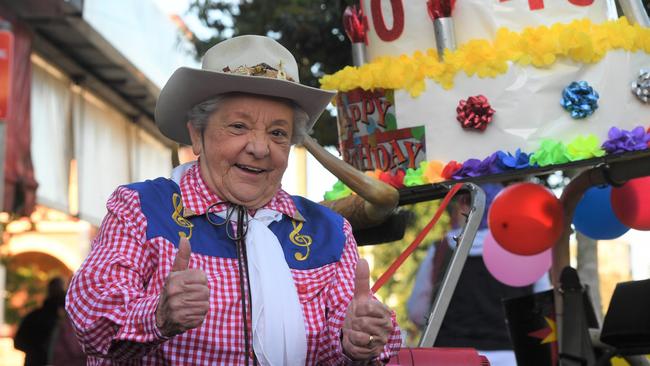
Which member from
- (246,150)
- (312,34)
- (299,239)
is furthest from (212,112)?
(312,34)

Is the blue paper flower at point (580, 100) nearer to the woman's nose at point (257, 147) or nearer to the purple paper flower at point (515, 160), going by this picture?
the purple paper flower at point (515, 160)

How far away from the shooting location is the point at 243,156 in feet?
10.5

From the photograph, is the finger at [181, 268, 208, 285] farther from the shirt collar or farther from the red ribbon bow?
the red ribbon bow

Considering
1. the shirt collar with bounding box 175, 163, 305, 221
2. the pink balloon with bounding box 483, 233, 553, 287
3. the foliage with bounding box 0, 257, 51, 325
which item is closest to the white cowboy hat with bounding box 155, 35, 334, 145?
the shirt collar with bounding box 175, 163, 305, 221

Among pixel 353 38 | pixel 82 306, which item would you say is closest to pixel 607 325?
pixel 353 38

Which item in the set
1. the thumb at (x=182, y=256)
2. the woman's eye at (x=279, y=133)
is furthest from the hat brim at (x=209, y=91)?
the thumb at (x=182, y=256)

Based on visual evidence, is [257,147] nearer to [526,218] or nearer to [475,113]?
[475,113]

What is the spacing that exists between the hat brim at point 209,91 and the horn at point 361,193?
2.70ft

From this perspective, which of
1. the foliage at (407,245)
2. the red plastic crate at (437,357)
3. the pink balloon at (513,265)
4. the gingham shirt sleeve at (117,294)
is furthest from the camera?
the pink balloon at (513,265)

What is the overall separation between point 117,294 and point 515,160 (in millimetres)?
2018

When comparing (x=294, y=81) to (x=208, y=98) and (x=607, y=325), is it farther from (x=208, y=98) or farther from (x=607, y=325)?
(x=607, y=325)

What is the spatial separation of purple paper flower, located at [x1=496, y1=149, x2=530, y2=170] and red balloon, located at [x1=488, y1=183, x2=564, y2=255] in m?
0.77

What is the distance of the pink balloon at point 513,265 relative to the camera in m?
6.21

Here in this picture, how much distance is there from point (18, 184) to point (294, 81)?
9.16 metres
